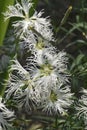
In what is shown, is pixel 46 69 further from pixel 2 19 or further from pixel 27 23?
pixel 2 19

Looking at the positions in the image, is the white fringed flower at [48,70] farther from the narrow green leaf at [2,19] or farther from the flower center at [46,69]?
the narrow green leaf at [2,19]

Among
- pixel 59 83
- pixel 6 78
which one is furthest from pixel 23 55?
pixel 59 83

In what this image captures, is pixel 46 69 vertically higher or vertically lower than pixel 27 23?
lower

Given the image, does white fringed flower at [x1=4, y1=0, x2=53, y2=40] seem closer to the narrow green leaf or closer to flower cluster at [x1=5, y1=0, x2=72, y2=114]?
flower cluster at [x1=5, y1=0, x2=72, y2=114]

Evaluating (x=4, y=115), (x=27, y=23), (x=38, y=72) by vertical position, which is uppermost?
(x=27, y=23)

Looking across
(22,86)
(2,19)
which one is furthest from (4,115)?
(2,19)

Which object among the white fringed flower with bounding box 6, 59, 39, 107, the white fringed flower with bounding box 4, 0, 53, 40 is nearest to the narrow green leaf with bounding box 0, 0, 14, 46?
the white fringed flower with bounding box 4, 0, 53, 40

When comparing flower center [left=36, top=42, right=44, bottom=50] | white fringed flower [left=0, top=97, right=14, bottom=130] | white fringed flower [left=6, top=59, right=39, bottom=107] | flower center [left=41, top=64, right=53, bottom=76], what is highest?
flower center [left=36, top=42, right=44, bottom=50]

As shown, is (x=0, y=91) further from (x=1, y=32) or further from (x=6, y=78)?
(x=1, y=32)
